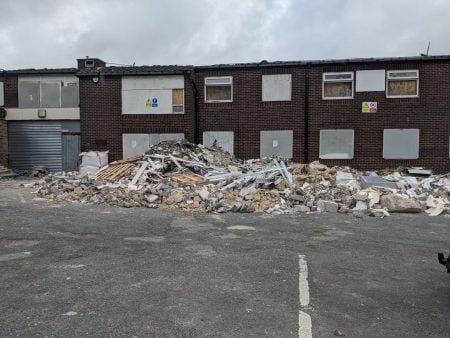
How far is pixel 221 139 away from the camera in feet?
68.0

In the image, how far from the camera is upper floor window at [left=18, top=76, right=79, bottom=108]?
75.4 ft

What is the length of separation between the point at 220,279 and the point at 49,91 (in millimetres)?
20656

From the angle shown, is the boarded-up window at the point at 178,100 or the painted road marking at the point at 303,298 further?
the boarded-up window at the point at 178,100

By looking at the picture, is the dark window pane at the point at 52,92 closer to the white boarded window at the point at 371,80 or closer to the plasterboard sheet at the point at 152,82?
the plasterboard sheet at the point at 152,82

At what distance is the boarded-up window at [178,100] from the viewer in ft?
67.3

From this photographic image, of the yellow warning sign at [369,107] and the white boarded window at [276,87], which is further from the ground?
the white boarded window at [276,87]

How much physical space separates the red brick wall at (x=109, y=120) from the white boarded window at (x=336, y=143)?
6.35m

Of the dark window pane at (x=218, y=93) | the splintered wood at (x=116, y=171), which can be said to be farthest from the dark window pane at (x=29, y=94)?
the dark window pane at (x=218, y=93)

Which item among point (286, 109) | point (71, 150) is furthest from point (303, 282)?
point (71, 150)

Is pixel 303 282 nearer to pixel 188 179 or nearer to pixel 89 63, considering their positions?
pixel 188 179

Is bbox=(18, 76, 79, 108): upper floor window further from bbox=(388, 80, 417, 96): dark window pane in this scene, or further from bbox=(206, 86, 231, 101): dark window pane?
bbox=(388, 80, 417, 96): dark window pane

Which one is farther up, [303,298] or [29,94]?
[29,94]

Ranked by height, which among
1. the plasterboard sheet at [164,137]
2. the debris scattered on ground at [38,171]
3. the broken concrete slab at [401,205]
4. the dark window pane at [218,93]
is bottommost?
the broken concrete slab at [401,205]

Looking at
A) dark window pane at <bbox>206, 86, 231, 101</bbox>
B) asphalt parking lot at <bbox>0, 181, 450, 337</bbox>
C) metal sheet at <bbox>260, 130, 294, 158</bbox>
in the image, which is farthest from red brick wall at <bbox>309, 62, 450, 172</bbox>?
asphalt parking lot at <bbox>0, 181, 450, 337</bbox>
